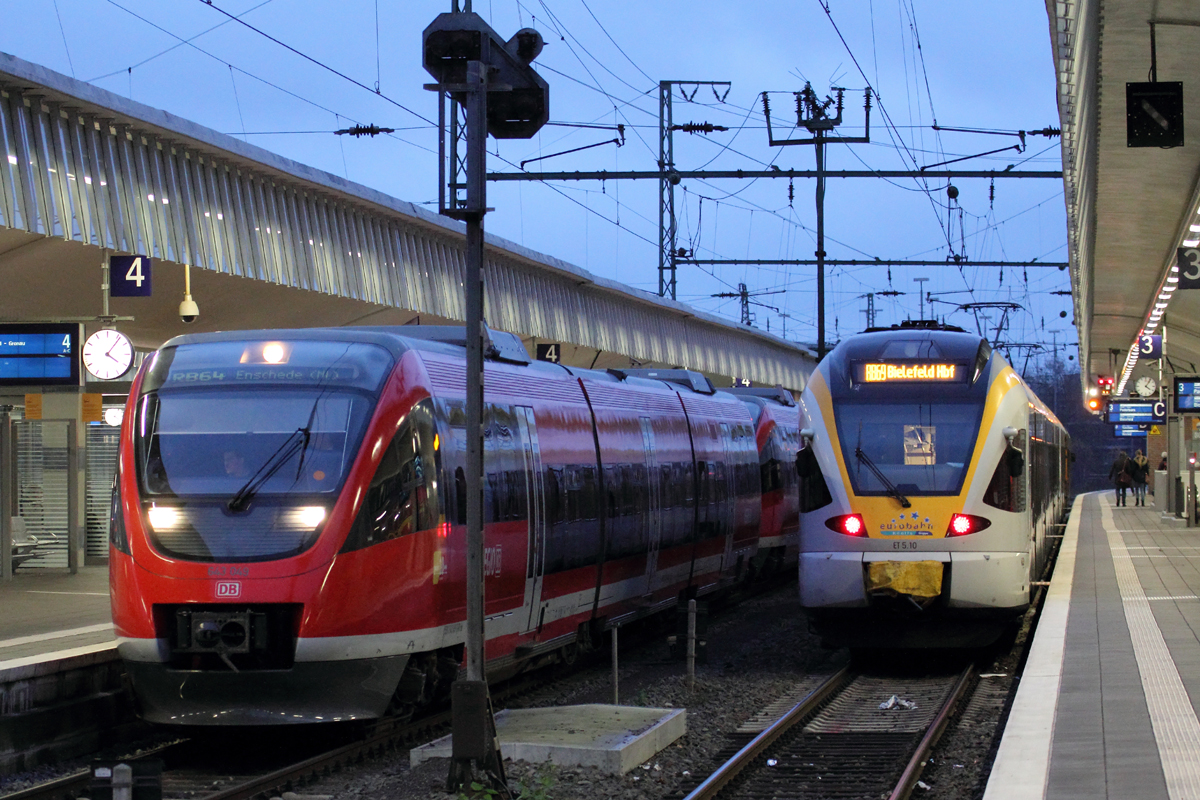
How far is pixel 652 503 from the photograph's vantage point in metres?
16.8

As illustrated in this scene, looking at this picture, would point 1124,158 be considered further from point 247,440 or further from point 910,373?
point 247,440

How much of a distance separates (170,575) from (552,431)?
4.61 metres

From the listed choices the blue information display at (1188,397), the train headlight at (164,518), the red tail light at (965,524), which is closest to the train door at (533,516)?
the train headlight at (164,518)

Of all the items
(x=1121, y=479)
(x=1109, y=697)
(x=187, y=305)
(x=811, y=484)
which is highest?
(x=187, y=305)

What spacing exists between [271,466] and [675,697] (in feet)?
Answer: 16.3

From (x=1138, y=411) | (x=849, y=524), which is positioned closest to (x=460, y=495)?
(x=849, y=524)

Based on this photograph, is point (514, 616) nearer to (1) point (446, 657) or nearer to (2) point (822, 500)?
(1) point (446, 657)

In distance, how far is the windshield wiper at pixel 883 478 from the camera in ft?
46.1

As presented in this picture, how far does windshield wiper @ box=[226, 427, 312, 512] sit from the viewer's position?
998 cm

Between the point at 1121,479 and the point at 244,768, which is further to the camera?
the point at 1121,479

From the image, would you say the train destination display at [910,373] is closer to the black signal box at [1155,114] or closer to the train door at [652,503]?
the black signal box at [1155,114]

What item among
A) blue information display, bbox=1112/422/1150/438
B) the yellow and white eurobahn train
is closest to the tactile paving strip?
the yellow and white eurobahn train

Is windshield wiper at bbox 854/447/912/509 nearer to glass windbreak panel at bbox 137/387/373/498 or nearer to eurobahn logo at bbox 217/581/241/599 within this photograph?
glass windbreak panel at bbox 137/387/373/498

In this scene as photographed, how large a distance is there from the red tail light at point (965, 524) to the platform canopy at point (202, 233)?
985cm
